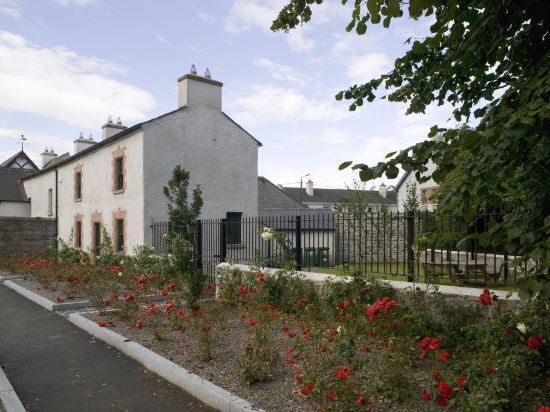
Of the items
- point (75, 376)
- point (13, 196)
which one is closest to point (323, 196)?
point (13, 196)

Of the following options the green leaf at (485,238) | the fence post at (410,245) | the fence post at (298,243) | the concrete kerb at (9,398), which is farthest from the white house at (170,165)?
the green leaf at (485,238)

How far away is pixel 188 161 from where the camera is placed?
1703 cm

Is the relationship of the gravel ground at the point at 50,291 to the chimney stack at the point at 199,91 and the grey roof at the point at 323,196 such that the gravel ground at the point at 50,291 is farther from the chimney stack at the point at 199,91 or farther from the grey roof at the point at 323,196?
the grey roof at the point at 323,196

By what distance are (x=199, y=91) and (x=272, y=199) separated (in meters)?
16.6

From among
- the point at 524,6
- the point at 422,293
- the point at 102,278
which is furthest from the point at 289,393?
the point at 102,278

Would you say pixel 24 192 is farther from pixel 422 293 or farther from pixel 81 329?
pixel 422 293

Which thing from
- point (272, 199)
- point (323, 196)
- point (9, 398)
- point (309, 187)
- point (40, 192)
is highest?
point (309, 187)

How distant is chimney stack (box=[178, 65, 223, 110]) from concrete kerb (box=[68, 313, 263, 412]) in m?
11.4

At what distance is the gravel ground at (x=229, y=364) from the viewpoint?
4.36 metres

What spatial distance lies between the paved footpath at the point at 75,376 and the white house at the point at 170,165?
849 centimetres

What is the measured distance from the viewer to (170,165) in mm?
→ 16594

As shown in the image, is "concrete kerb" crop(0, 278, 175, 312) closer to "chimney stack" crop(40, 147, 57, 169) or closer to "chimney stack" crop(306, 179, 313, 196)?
"chimney stack" crop(40, 147, 57, 169)

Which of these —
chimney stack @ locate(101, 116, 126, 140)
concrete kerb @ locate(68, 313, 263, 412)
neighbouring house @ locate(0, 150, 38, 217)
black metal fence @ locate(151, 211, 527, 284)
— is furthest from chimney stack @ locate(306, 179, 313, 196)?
concrete kerb @ locate(68, 313, 263, 412)

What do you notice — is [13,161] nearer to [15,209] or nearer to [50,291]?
[15,209]
